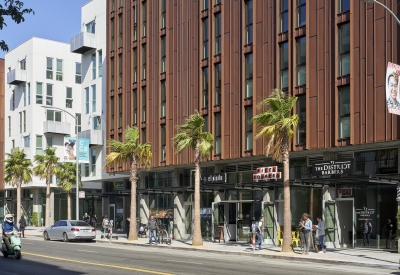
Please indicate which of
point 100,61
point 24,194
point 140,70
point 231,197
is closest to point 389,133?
point 231,197

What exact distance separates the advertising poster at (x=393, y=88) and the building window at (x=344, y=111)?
8154mm

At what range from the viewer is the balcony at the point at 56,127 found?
70938 mm

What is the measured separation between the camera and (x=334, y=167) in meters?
32.5

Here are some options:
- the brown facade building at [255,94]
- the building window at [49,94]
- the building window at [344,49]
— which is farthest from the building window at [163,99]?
the building window at [49,94]

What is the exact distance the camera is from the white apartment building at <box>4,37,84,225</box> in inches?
2847

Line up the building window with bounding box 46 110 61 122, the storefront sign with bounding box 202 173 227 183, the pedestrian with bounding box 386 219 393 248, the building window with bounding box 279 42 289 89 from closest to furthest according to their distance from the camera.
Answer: the pedestrian with bounding box 386 219 393 248
the building window with bounding box 279 42 289 89
the storefront sign with bounding box 202 173 227 183
the building window with bounding box 46 110 61 122

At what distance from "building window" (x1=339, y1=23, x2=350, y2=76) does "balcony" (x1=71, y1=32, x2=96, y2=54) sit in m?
33.1

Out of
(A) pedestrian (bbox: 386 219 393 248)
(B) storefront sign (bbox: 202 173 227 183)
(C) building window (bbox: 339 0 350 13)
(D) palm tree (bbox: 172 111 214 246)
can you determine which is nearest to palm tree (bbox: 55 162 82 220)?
(B) storefront sign (bbox: 202 173 227 183)

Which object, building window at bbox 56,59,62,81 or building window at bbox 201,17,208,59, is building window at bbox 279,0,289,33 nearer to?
building window at bbox 201,17,208,59

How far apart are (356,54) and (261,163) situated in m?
10.6

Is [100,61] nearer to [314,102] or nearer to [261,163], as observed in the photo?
[261,163]

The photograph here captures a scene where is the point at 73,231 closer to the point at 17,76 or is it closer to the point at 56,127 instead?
the point at 56,127

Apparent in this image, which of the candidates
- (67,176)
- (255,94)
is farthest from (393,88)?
(67,176)

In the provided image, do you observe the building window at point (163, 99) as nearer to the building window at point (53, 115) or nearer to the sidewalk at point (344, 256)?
the sidewalk at point (344, 256)
